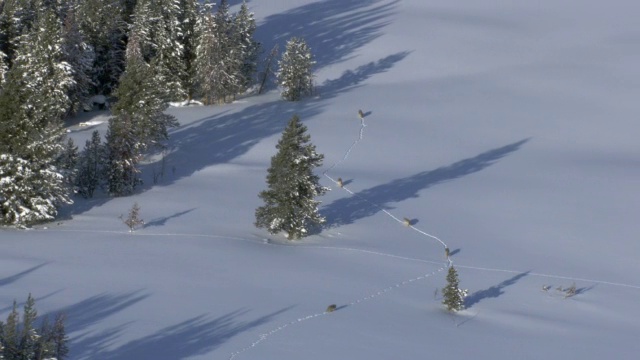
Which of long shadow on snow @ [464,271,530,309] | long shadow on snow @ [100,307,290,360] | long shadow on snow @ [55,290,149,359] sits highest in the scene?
long shadow on snow @ [55,290,149,359]

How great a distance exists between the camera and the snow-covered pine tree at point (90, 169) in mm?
28781

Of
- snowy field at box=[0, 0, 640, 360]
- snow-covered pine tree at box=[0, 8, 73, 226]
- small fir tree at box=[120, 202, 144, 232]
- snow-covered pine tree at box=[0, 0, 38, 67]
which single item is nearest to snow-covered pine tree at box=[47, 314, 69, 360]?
snowy field at box=[0, 0, 640, 360]

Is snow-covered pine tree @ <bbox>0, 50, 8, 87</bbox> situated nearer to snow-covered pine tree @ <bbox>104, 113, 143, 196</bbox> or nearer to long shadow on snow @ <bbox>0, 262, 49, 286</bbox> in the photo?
snow-covered pine tree @ <bbox>104, 113, 143, 196</bbox>

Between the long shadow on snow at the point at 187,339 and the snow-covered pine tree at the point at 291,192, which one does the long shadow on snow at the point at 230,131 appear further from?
the long shadow on snow at the point at 187,339

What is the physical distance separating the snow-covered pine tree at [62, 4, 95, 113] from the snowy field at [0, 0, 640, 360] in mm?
1042

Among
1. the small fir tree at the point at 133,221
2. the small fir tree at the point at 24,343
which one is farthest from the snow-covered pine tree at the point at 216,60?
the small fir tree at the point at 24,343

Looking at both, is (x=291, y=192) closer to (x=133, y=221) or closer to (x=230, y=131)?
(x=133, y=221)

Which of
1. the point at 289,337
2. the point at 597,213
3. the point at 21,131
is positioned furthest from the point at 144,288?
the point at 597,213

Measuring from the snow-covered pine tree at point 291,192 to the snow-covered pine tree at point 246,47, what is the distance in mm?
17625

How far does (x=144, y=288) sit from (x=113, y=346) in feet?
11.8

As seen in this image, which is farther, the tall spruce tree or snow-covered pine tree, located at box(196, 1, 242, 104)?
snow-covered pine tree, located at box(196, 1, 242, 104)

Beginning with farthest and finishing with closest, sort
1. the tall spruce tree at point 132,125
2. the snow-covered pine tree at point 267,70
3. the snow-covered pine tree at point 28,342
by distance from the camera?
the snow-covered pine tree at point 267,70
the tall spruce tree at point 132,125
the snow-covered pine tree at point 28,342

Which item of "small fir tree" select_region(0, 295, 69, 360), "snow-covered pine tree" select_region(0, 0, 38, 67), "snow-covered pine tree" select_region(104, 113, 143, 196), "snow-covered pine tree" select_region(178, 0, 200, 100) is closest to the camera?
"small fir tree" select_region(0, 295, 69, 360)

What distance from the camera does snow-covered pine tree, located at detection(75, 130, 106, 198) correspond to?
28781 mm
